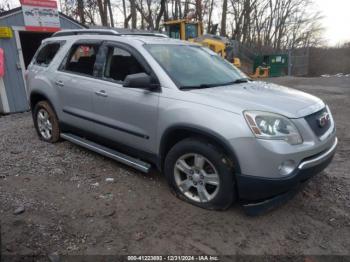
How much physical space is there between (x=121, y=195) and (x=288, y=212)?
193 cm

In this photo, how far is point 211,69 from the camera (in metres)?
4.04

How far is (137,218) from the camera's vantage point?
126 inches

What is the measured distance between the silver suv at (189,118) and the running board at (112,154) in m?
0.02

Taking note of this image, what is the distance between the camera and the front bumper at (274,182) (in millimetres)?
2811

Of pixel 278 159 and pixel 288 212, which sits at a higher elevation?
pixel 278 159

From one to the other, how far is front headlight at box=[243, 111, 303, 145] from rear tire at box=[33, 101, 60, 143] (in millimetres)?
3569

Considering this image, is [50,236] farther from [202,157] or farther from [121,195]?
[202,157]

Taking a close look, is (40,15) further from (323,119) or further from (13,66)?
(323,119)

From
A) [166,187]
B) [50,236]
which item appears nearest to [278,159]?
[166,187]

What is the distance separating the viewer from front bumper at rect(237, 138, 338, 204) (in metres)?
2.81

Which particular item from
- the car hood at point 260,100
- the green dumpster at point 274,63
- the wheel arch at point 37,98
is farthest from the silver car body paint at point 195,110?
the green dumpster at point 274,63

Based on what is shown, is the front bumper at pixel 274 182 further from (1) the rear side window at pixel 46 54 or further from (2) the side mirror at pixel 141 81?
(1) the rear side window at pixel 46 54

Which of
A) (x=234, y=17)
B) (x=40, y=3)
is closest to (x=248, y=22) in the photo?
(x=234, y=17)

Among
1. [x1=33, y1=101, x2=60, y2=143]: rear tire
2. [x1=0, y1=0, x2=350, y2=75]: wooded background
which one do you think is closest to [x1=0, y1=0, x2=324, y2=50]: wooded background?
[x1=0, y1=0, x2=350, y2=75]: wooded background
